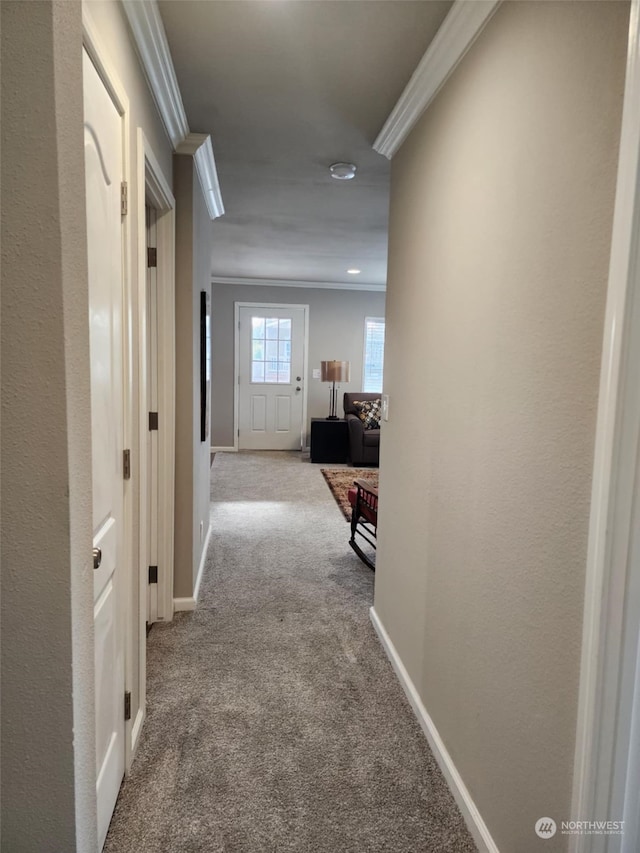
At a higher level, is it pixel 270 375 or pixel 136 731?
pixel 270 375

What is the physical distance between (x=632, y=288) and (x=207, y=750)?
1842mm

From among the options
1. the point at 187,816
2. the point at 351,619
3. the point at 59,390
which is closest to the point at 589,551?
the point at 59,390

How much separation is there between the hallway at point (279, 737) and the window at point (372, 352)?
4.77 m

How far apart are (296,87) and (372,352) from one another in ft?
18.7

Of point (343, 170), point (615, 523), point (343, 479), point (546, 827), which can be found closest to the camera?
point (615, 523)

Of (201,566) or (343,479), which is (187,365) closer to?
(201,566)

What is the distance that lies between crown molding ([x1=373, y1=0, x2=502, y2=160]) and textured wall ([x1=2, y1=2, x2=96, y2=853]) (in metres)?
1.26

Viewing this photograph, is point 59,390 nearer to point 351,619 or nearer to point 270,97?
point 270,97

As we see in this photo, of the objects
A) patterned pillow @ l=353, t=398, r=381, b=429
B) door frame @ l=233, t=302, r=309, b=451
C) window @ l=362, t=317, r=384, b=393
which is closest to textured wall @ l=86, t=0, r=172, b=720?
patterned pillow @ l=353, t=398, r=381, b=429

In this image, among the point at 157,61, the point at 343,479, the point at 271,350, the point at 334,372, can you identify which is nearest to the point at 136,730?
the point at 157,61

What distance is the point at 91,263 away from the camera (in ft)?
3.94

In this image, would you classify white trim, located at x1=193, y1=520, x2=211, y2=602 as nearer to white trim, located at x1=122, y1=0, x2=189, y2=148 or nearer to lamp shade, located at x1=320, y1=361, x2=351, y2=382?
white trim, located at x1=122, y1=0, x2=189, y2=148

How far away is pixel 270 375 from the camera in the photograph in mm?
7422

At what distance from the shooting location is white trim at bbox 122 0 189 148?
A: 153 cm
